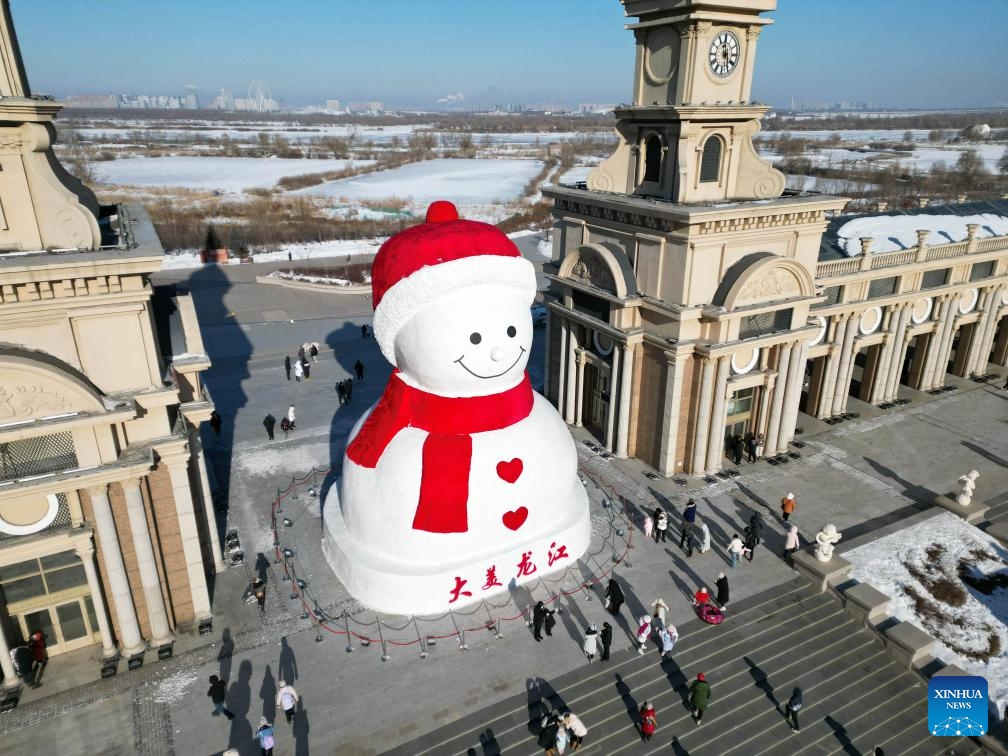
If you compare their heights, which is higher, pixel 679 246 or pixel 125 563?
pixel 679 246

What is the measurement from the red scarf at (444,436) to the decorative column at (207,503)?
15.9ft

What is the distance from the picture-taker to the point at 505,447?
15.9 metres

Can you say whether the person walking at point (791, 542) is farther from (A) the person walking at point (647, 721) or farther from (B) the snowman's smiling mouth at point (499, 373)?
(B) the snowman's smiling mouth at point (499, 373)

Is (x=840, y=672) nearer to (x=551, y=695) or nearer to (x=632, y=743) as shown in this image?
(x=632, y=743)

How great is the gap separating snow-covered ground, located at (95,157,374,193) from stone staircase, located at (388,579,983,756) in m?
93.9

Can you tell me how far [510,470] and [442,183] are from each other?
96953 mm

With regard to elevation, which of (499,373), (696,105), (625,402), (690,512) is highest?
(696,105)

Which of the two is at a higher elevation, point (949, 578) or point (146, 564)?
point (146, 564)

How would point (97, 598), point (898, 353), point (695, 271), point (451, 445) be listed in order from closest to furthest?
point (97, 598), point (451, 445), point (695, 271), point (898, 353)

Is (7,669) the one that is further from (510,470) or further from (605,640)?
(605,640)

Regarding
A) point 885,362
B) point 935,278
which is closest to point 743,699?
point 885,362

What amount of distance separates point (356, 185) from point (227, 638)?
95003 millimetres

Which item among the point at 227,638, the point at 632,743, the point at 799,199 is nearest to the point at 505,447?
the point at 632,743

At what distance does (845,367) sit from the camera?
2781cm
